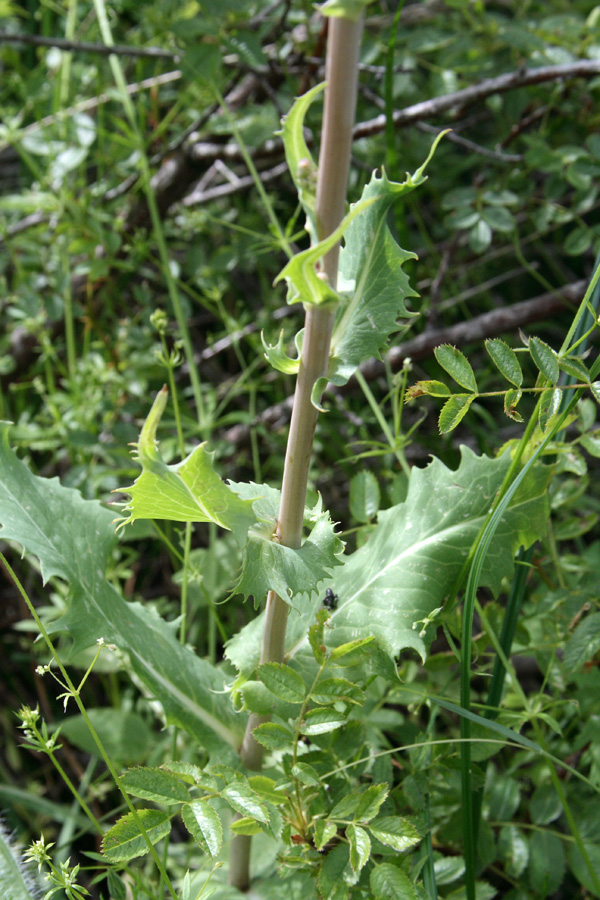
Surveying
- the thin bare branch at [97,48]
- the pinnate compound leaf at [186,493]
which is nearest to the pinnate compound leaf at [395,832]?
the pinnate compound leaf at [186,493]

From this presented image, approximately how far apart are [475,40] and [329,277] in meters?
1.68

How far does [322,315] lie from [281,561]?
0.29 m

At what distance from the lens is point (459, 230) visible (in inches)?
79.0

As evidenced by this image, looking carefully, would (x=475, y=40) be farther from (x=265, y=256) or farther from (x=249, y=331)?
(x=249, y=331)

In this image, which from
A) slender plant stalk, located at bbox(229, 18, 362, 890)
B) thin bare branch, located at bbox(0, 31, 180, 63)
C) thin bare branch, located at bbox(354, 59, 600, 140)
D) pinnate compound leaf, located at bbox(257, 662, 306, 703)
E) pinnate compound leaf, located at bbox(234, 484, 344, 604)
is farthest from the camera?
thin bare branch, located at bbox(0, 31, 180, 63)

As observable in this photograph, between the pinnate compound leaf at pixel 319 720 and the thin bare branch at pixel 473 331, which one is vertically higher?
the thin bare branch at pixel 473 331

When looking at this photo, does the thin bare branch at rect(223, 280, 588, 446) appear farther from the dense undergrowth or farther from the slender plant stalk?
the slender plant stalk

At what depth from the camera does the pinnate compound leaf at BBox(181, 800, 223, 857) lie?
0.83 meters

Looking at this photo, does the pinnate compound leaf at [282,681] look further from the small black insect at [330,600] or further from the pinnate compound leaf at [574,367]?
the pinnate compound leaf at [574,367]

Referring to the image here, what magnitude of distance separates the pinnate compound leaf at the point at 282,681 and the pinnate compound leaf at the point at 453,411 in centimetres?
38

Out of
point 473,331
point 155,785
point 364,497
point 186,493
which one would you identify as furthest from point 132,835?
point 473,331

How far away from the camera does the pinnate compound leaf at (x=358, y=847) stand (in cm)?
83

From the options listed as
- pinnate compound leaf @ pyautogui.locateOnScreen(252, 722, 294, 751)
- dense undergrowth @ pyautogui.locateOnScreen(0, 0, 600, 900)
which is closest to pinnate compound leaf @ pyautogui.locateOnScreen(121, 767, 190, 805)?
dense undergrowth @ pyautogui.locateOnScreen(0, 0, 600, 900)

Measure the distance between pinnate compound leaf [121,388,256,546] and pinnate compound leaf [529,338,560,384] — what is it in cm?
41
